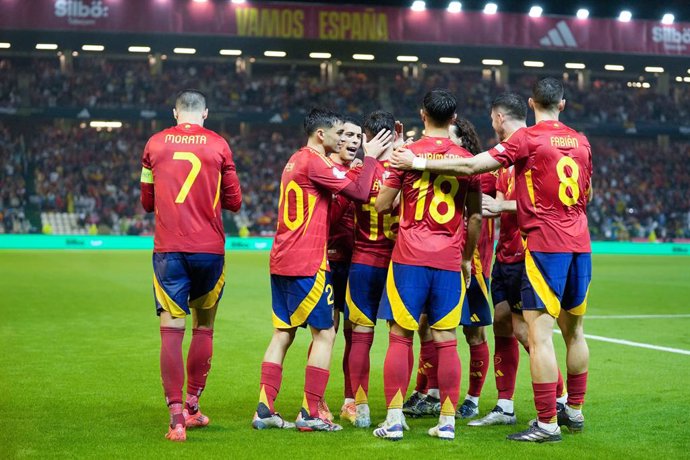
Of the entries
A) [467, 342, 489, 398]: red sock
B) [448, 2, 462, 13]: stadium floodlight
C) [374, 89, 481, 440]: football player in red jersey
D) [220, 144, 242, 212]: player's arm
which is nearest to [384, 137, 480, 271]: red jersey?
[374, 89, 481, 440]: football player in red jersey

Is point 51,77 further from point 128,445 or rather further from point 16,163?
point 128,445

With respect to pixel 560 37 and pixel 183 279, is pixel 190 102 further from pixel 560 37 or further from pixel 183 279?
pixel 560 37

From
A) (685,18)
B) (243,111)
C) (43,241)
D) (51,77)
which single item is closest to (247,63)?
(243,111)

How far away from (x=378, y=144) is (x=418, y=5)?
37335 millimetres

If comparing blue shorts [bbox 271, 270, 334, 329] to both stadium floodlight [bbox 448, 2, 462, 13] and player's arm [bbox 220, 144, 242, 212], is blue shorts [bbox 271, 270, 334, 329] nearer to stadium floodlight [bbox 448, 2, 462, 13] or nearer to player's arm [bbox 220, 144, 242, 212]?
player's arm [bbox 220, 144, 242, 212]

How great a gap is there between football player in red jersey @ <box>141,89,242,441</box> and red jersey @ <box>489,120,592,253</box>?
2.12 m

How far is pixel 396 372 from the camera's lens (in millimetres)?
6520

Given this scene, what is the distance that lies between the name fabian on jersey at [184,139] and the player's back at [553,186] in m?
2.35

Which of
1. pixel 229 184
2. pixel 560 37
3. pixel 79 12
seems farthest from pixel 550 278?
pixel 560 37

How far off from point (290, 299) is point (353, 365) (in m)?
0.75

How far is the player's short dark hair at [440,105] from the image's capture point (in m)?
6.57

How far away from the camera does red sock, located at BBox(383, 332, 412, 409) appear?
6.52m

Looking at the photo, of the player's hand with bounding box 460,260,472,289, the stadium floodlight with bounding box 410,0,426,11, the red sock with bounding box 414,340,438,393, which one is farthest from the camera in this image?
the stadium floodlight with bounding box 410,0,426,11

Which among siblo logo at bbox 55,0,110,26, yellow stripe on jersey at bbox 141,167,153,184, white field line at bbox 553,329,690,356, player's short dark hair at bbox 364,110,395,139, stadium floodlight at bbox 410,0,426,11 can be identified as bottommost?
white field line at bbox 553,329,690,356
